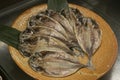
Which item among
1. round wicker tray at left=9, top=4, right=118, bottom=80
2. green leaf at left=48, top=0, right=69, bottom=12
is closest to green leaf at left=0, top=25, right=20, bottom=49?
round wicker tray at left=9, top=4, right=118, bottom=80

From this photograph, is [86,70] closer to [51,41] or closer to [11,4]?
[51,41]

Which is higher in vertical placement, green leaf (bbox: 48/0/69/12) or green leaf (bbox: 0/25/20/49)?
green leaf (bbox: 48/0/69/12)

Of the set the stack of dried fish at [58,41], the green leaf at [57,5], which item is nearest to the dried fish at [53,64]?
the stack of dried fish at [58,41]

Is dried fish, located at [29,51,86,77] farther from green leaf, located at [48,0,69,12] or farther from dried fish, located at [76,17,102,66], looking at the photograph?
green leaf, located at [48,0,69,12]

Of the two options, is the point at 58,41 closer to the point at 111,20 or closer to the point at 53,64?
the point at 53,64

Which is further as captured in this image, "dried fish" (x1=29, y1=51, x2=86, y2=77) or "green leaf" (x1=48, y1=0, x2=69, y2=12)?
"green leaf" (x1=48, y1=0, x2=69, y2=12)

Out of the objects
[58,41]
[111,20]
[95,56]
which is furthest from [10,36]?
[111,20]
